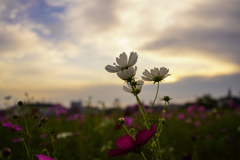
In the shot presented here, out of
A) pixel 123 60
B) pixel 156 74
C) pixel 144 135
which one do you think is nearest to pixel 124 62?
pixel 123 60

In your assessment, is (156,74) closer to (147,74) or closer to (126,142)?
(147,74)

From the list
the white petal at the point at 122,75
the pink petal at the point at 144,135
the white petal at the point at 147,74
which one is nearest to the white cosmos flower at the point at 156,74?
the white petal at the point at 147,74

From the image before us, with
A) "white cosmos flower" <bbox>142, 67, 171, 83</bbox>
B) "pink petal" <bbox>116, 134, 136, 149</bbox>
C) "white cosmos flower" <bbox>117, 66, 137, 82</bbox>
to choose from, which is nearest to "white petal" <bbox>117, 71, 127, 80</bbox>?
"white cosmos flower" <bbox>117, 66, 137, 82</bbox>

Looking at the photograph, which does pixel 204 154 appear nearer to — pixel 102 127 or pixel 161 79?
pixel 102 127

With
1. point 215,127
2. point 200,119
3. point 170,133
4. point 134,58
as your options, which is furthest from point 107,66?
point 200,119

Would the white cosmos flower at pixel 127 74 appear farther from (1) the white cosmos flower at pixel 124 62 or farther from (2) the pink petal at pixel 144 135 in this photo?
(2) the pink petal at pixel 144 135

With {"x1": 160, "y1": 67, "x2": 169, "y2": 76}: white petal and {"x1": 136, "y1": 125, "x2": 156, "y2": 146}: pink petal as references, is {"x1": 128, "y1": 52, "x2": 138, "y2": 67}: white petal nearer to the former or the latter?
{"x1": 160, "y1": 67, "x2": 169, "y2": 76}: white petal
